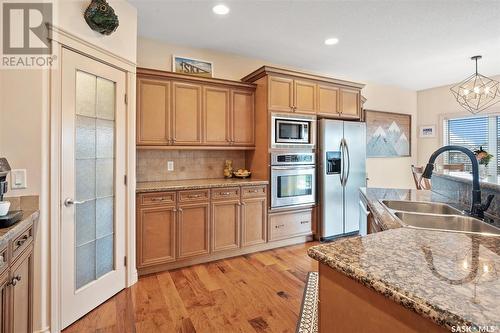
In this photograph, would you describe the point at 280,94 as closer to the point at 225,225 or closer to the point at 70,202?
the point at 225,225

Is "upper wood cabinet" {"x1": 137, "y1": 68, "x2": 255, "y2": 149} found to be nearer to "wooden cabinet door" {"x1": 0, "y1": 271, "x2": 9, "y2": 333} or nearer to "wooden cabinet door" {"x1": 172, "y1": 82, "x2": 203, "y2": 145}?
"wooden cabinet door" {"x1": 172, "y1": 82, "x2": 203, "y2": 145}

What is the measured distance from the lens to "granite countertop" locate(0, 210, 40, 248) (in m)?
1.20

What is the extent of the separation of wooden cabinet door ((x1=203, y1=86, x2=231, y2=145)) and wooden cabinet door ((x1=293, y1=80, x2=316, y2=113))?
0.92 m

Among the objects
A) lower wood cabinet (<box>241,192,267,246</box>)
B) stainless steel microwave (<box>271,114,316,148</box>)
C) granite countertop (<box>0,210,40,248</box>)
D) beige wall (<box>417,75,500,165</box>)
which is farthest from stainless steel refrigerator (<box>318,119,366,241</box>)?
granite countertop (<box>0,210,40,248</box>)

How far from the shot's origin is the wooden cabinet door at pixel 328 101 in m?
3.80

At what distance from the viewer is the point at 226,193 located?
124 inches

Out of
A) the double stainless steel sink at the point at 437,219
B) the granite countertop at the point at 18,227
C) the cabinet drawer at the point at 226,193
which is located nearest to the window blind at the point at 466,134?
the double stainless steel sink at the point at 437,219

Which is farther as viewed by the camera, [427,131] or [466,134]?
[427,131]

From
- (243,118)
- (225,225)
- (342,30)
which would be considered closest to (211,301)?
(225,225)

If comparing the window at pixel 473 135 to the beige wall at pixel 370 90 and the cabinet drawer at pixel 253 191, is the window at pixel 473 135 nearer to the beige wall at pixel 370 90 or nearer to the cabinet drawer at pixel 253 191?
the beige wall at pixel 370 90

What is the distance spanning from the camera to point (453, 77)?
484 centimetres

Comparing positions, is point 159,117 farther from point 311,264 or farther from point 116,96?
point 311,264

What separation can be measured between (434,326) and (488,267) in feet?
1.18

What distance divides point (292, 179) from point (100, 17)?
8.69 ft
